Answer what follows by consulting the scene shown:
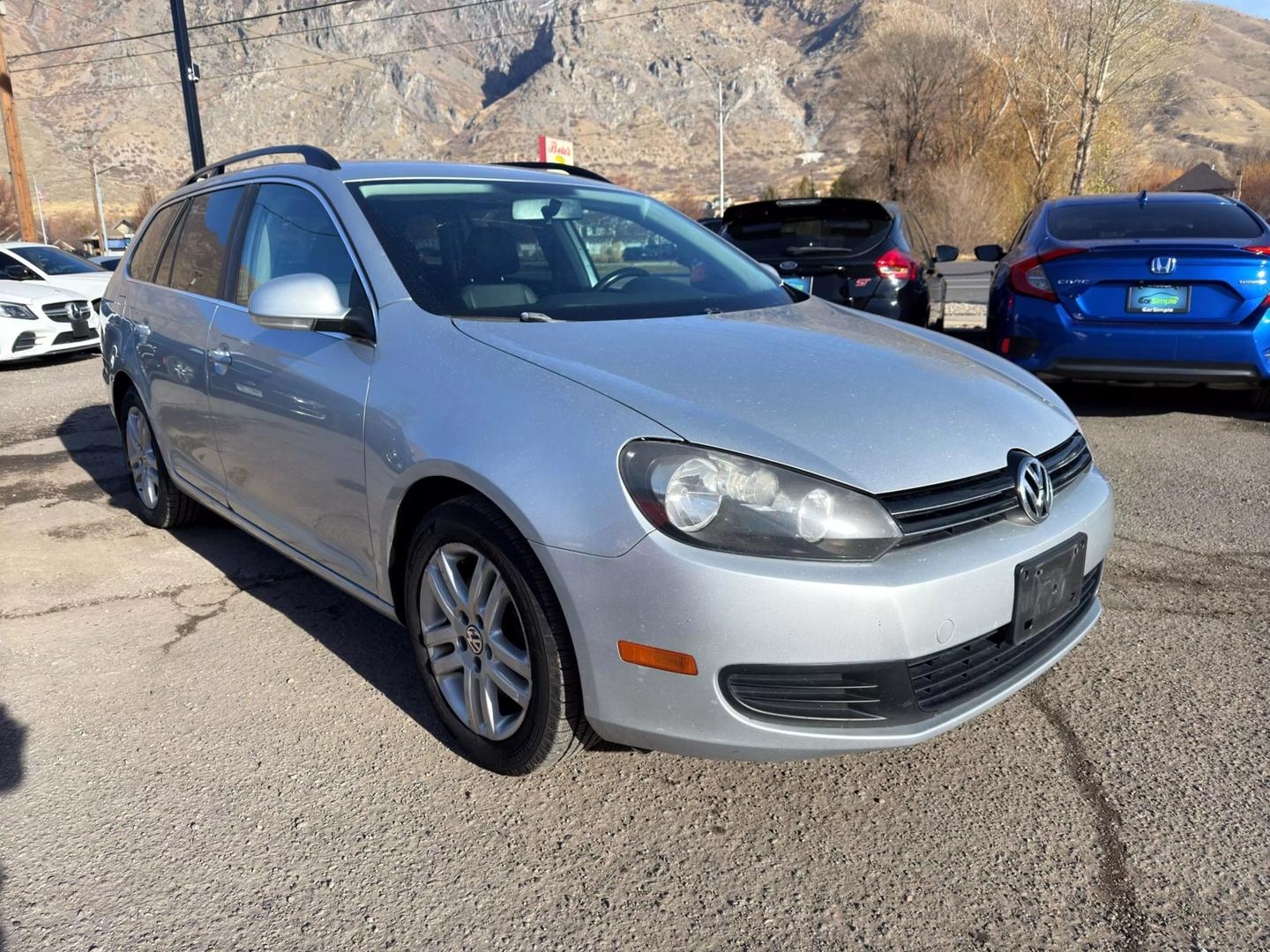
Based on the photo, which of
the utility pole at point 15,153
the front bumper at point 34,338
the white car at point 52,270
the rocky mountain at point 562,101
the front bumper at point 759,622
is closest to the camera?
the front bumper at point 759,622

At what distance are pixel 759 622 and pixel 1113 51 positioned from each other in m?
33.7

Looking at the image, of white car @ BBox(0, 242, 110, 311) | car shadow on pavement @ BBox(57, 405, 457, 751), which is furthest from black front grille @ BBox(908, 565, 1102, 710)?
white car @ BBox(0, 242, 110, 311)

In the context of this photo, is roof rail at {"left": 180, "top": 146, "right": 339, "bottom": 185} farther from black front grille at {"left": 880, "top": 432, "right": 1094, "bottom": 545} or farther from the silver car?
black front grille at {"left": 880, "top": 432, "right": 1094, "bottom": 545}

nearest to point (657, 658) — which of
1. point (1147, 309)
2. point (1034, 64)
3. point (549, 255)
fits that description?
point (549, 255)

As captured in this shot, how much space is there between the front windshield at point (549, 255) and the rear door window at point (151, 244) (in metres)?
1.88

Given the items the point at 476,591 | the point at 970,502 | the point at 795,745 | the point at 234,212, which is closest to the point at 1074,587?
the point at 970,502

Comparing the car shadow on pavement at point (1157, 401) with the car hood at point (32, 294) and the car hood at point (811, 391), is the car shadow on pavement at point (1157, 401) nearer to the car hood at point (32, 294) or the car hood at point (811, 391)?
the car hood at point (811, 391)

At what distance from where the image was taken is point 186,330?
3811 mm

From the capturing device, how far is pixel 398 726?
9.30 ft

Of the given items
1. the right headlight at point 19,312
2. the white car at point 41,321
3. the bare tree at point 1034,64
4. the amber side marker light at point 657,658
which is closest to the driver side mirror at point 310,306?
the amber side marker light at point 657,658

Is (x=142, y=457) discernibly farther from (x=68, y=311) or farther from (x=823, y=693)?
(x=68, y=311)

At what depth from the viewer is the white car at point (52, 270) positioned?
11.6 m

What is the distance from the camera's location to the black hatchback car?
6.61m

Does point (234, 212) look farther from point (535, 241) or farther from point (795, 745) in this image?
point (795, 745)
